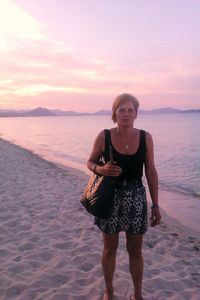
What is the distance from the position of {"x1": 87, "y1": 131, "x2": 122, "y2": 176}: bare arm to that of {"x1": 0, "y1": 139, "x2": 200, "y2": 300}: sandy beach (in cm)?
166

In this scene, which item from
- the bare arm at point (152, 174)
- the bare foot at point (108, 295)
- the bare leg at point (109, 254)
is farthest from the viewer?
the bare foot at point (108, 295)

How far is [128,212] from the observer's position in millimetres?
3422

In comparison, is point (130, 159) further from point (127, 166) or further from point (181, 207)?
point (181, 207)

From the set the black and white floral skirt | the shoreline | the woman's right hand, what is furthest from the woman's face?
the shoreline

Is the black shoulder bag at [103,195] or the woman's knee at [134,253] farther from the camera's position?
the woman's knee at [134,253]

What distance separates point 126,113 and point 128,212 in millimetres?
964

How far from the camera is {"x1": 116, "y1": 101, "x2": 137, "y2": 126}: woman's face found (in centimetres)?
340

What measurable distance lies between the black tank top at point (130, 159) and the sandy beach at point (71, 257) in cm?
163

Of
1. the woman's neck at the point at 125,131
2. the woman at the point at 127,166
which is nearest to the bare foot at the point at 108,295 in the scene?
the woman at the point at 127,166

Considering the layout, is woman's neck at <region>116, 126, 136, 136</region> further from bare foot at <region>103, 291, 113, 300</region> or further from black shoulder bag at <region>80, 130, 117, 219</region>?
bare foot at <region>103, 291, 113, 300</region>

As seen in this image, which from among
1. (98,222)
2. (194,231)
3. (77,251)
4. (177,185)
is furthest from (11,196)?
(177,185)

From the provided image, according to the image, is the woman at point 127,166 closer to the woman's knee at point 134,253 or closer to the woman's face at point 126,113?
the woman's face at point 126,113

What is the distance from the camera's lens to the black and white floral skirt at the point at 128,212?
3.41 m

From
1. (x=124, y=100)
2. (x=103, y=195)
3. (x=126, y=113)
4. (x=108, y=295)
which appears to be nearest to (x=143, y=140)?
(x=126, y=113)
